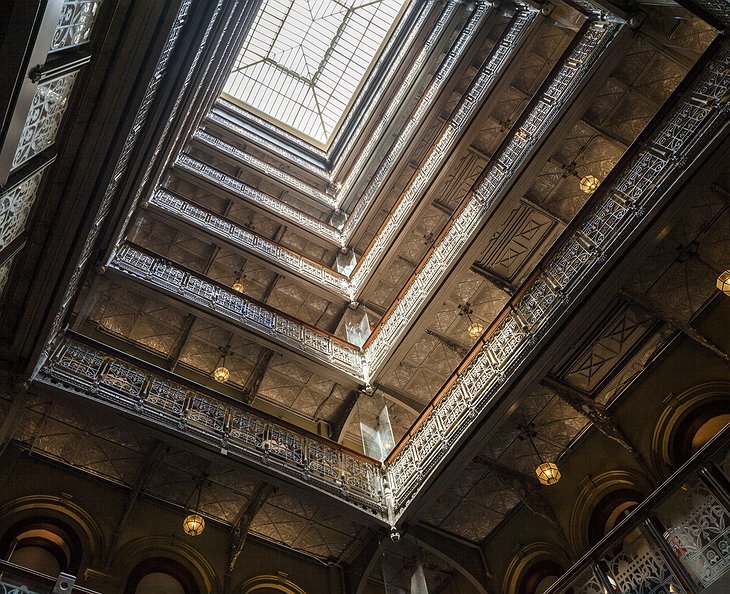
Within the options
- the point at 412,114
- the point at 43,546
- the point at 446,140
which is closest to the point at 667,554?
the point at 43,546

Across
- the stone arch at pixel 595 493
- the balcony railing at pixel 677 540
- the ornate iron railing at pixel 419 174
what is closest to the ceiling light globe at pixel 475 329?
the ornate iron railing at pixel 419 174

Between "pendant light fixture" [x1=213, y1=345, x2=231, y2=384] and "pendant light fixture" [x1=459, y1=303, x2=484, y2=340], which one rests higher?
"pendant light fixture" [x1=459, y1=303, x2=484, y2=340]

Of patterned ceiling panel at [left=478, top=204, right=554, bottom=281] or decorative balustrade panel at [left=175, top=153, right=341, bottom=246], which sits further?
decorative balustrade panel at [left=175, top=153, right=341, bottom=246]

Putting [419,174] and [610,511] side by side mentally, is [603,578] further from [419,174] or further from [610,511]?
[419,174]

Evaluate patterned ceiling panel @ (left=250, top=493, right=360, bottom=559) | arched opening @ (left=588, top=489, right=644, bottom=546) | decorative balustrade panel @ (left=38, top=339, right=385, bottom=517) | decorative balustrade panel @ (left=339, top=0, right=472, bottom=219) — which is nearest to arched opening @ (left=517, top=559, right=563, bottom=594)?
arched opening @ (left=588, top=489, right=644, bottom=546)

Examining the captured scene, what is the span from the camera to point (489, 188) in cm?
1105

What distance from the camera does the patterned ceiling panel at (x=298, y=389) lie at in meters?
12.7

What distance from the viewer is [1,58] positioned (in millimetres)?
4668

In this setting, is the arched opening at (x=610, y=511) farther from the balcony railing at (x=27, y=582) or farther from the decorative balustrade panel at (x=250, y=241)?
the balcony railing at (x=27, y=582)

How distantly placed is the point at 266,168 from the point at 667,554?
1474cm

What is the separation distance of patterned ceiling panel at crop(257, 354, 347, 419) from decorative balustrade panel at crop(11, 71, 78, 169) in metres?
7.23

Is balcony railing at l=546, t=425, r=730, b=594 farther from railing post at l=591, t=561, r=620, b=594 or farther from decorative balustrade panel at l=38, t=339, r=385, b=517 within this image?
decorative balustrade panel at l=38, t=339, r=385, b=517

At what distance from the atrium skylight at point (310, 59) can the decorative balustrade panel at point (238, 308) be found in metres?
11.0

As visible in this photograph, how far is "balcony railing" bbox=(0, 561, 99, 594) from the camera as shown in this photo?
5.68 meters
